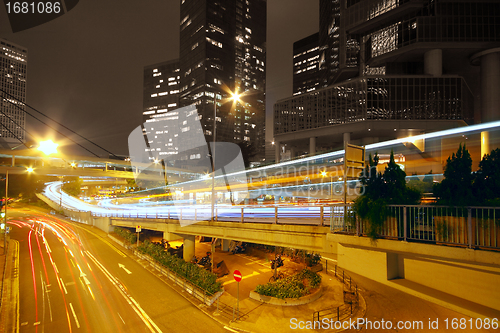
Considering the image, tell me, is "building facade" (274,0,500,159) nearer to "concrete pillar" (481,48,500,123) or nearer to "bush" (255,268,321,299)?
"concrete pillar" (481,48,500,123)

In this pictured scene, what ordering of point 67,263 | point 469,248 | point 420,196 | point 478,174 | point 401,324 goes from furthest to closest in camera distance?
point 67,263
point 401,324
point 420,196
point 478,174
point 469,248

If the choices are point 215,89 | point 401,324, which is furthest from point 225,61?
point 401,324

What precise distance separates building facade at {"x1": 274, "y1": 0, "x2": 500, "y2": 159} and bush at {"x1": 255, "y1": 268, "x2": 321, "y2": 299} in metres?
37.0

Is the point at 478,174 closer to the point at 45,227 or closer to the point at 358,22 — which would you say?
the point at 45,227

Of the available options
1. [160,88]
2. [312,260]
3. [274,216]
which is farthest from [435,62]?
[160,88]

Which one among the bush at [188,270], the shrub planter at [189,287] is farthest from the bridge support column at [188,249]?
the shrub planter at [189,287]

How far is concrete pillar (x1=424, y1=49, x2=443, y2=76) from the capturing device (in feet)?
147

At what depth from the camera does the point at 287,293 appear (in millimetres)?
14172

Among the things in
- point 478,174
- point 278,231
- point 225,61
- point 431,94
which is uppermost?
point 225,61

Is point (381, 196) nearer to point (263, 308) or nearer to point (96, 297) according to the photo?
point (263, 308)

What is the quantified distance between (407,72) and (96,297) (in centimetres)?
5819

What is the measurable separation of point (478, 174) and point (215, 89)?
128 m

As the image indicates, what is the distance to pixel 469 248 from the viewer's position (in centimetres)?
612

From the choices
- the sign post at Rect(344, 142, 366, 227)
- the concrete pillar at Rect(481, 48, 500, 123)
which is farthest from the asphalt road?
the concrete pillar at Rect(481, 48, 500, 123)
